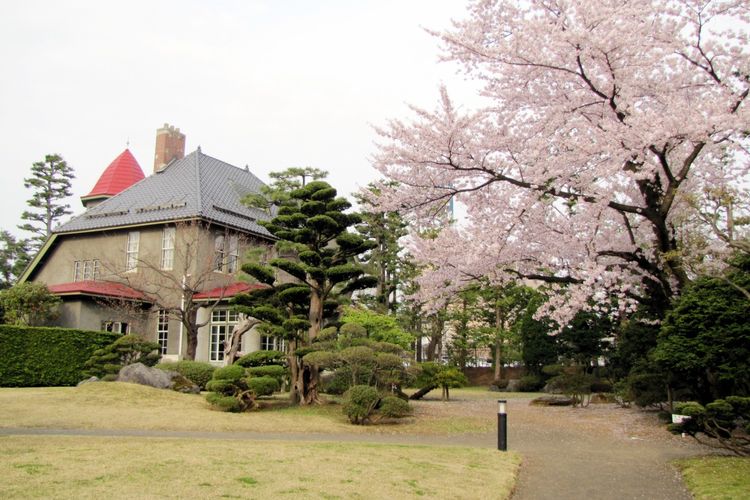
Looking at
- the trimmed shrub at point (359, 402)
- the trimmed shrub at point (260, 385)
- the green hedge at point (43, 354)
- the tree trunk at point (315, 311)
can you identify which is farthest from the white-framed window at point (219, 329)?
the trimmed shrub at point (359, 402)

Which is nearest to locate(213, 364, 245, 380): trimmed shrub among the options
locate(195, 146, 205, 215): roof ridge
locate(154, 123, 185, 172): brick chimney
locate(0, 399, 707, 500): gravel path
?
locate(0, 399, 707, 500): gravel path

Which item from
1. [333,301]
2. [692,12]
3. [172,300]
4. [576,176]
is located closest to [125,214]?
[172,300]

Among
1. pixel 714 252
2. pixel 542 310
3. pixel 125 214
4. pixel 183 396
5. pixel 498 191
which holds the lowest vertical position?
pixel 183 396

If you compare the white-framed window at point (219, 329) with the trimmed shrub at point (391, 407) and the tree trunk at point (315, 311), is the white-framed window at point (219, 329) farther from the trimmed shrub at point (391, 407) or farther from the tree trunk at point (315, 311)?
the trimmed shrub at point (391, 407)

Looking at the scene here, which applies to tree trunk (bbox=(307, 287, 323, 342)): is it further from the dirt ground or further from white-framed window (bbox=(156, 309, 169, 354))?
white-framed window (bbox=(156, 309, 169, 354))

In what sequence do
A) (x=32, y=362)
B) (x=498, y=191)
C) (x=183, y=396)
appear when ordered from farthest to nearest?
(x=32, y=362) → (x=183, y=396) → (x=498, y=191)

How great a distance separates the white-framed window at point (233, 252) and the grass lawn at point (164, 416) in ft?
32.2

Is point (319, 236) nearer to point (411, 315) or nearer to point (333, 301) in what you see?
point (333, 301)

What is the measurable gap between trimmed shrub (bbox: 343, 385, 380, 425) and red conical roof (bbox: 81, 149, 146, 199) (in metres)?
24.5

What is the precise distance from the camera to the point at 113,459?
6.58 metres

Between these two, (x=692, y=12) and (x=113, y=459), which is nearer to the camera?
(x=113, y=459)

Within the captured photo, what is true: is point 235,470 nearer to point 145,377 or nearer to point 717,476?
point 717,476

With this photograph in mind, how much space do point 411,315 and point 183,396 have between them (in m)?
15.7

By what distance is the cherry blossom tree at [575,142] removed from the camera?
368 inches
